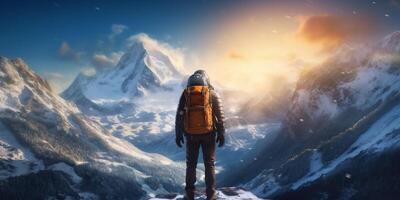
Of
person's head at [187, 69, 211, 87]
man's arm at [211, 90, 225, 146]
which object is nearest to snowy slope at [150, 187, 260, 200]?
man's arm at [211, 90, 225, 146]

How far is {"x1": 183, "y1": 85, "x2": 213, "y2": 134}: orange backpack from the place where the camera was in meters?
24.5

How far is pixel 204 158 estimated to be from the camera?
2506cm

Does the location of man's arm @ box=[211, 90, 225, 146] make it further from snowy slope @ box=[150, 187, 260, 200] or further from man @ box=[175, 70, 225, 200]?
snowy slope @ box=[150, 187, 260, 200]

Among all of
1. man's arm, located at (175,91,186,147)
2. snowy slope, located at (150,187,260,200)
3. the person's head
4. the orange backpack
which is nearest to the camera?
the orange backpack

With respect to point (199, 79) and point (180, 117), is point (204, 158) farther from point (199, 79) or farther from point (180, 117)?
point (199, 79)

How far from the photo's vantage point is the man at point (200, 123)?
24.6 metres

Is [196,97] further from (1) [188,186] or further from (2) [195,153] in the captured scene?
(1) [188,186]

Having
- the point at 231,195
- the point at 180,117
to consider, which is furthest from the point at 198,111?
the point at 231,195

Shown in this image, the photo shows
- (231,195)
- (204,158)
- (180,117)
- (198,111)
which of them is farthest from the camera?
(231,195)

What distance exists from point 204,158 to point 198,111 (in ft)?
8.05

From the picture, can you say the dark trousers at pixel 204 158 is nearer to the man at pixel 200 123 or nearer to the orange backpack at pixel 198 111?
the man at pixel 200 123

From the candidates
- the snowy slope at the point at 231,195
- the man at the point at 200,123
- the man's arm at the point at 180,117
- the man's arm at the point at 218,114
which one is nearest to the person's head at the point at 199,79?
the man at the point at 200,123

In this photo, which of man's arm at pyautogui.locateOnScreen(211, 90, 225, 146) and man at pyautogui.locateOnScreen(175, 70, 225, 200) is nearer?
man at pyautogui.locateOnScreen(175, 70, 225, 200)

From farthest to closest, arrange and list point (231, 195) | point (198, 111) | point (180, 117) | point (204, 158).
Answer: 1. point (231, 195)
2. point (180, 117)
3. point (204, 158)
4. point (198, 111)
